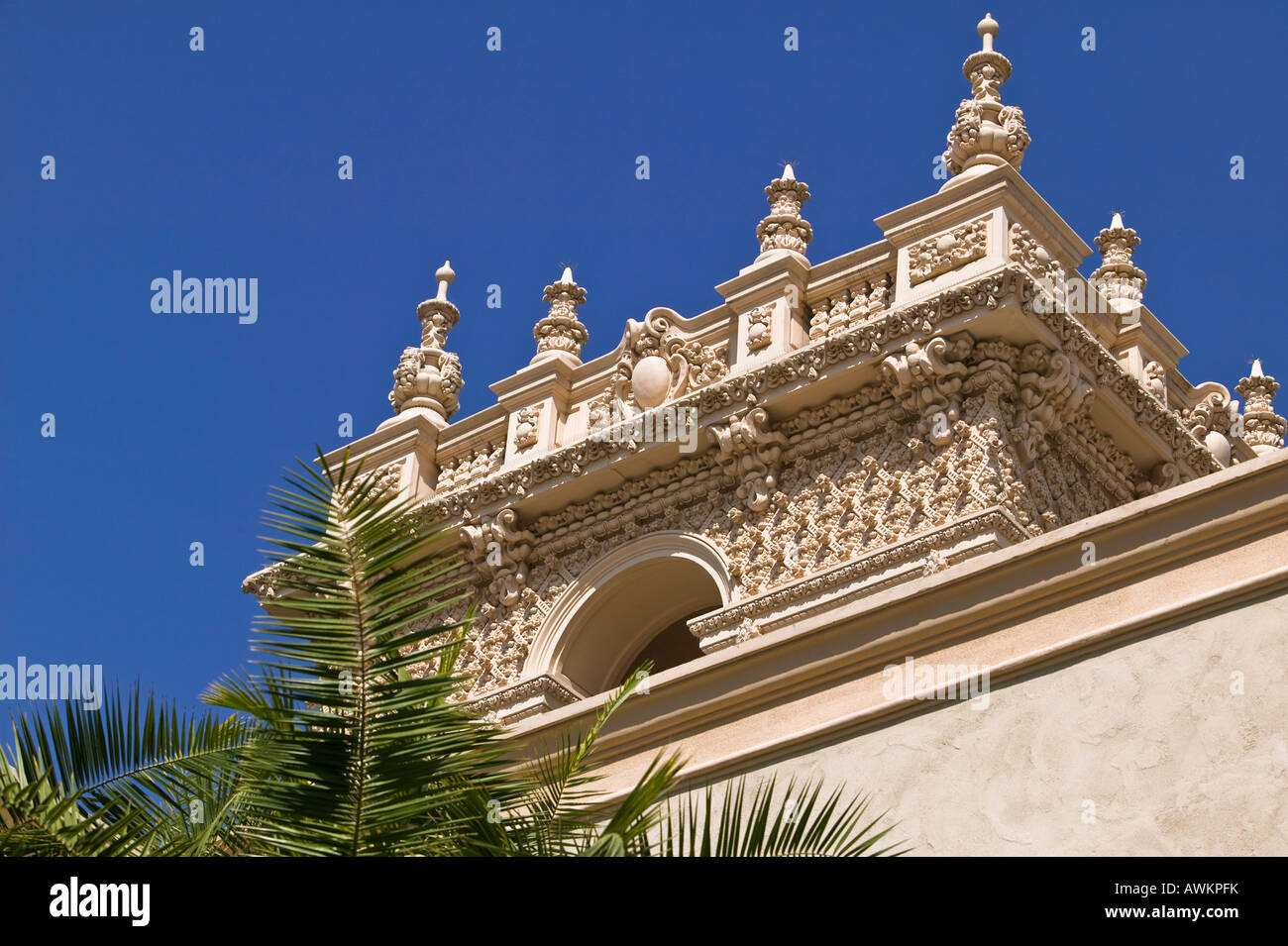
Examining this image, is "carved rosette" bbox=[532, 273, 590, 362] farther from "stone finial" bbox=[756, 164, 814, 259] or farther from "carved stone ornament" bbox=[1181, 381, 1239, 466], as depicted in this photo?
"carved stone ornament" bbox=[1181, 381, 1239, 466]

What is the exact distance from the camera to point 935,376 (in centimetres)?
1750

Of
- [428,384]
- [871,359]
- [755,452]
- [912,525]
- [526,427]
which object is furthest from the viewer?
[428,384]

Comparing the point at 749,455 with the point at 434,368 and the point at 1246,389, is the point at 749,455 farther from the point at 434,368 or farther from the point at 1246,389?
the point at 1246,389

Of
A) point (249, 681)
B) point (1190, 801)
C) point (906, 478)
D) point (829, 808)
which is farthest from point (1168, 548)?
point (906, 478)

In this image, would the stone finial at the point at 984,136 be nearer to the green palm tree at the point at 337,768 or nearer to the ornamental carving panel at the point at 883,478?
the ornamental carving panel at the point at 883,478

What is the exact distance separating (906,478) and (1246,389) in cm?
755

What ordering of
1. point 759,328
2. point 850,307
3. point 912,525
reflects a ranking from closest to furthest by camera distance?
point 912,525
point 850,307
point 759,328

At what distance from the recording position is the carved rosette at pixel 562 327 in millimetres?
21594

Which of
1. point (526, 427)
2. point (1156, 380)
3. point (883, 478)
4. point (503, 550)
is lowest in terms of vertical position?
point (883, 478)

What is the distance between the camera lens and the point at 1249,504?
9.09m

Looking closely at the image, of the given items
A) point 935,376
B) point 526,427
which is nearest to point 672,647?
point 526,427

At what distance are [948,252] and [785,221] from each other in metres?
2.53

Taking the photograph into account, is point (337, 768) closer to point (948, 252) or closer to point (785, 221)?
point (948, 252)

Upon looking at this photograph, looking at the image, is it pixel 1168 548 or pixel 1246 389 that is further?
pixel 1246 389
